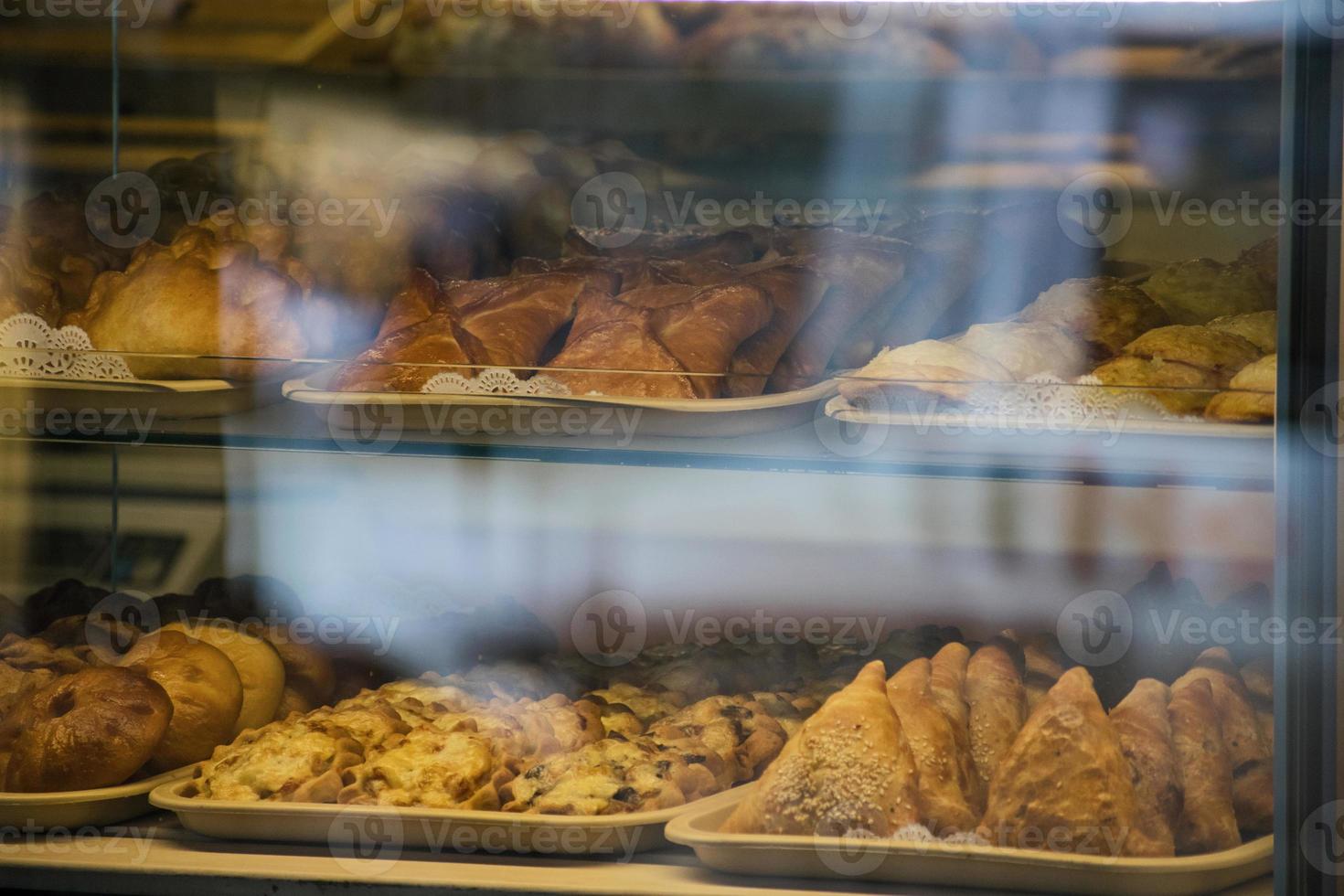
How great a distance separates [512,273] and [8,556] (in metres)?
1.05

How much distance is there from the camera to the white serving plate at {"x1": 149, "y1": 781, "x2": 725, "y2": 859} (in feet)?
4.12

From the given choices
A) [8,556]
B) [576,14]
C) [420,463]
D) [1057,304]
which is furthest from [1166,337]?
[8,556]

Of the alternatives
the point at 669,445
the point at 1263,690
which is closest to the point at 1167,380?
the point at 1263,690

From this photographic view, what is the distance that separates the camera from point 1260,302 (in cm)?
145

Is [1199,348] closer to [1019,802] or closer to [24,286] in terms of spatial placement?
[1019,802]

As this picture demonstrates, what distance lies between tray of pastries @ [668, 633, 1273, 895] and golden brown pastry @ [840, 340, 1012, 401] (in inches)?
13.1

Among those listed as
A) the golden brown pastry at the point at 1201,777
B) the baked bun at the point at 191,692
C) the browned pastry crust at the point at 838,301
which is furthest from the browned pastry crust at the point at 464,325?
the golden brown pastry at the point at 1201,777

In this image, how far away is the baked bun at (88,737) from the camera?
132cm

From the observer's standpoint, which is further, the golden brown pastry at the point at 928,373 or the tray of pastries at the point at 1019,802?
the golden brown pastry at the point at 928,373

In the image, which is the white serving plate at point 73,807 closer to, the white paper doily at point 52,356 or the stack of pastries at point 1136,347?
the white paper doily at point 52,356

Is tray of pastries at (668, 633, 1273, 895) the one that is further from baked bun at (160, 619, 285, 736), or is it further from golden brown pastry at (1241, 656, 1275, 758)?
baked bun at (160, 619, 285, 736)

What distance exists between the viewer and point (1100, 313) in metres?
1.42

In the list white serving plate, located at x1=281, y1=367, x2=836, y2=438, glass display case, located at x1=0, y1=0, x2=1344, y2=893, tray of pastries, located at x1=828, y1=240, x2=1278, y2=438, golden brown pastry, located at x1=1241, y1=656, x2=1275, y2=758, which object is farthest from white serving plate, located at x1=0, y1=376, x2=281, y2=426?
golden brown pastry, located at x1=1241, y1=656, x2=1275, y2=758

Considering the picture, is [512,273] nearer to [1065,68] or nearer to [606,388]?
[606,388]
